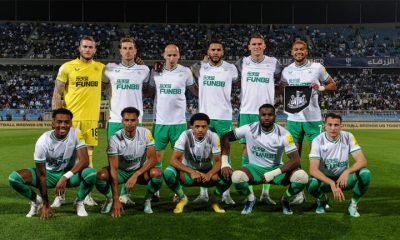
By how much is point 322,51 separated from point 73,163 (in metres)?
34.5

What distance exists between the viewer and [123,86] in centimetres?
663

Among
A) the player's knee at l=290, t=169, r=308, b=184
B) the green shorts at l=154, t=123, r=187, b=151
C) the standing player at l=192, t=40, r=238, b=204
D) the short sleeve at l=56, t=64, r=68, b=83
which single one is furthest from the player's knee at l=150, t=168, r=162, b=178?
the short sleeve at l=56, t=64, r=68, b=83

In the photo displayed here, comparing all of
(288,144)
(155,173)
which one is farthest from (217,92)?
(155,173)

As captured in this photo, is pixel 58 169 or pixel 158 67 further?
pixel 158 67

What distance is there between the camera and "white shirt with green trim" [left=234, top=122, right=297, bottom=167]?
5938mm

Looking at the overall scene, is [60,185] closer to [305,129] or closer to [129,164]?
[129,164]

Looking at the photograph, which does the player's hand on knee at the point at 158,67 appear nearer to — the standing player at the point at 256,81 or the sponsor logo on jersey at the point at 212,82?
the sponsor logo on jersey at the point at 212,82

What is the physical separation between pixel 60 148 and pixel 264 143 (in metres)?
2.72

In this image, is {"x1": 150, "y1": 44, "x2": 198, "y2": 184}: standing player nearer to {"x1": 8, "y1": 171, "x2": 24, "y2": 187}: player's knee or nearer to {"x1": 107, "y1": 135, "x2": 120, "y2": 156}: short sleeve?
{"x1": 107, "y1": 135, "x2": 120, "y2": 156}: short sleeve

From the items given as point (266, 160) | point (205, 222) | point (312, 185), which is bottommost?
point (205, 222)

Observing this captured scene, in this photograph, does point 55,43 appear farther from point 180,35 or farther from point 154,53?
point 180,35

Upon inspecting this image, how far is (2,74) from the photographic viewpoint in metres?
35.0

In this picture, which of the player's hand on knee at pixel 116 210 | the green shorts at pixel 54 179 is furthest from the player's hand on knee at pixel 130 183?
the green shorts at pixel 54 179

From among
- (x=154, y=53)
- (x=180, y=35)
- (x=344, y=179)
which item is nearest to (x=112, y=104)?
(x=344, y=179)
